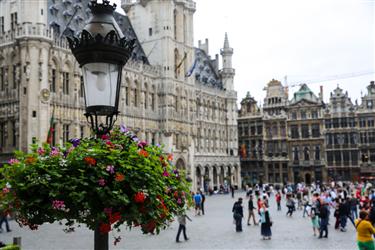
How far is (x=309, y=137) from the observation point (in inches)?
2532

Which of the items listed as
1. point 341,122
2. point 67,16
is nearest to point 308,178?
point 341,122

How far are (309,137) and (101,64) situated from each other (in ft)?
204

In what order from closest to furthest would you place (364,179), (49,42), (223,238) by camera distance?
(223,238) → (49,42) → (364,179)

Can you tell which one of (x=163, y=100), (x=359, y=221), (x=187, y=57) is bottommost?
(x=359, y=221)

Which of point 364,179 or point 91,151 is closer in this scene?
point 91,151

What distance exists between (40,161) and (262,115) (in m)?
64.5

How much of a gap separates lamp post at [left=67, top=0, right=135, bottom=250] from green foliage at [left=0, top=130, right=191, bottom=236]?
674 millimetres

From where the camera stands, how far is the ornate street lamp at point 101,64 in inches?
201

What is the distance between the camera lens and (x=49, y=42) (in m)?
34.2

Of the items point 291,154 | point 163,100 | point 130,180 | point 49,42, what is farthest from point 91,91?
point 291,154

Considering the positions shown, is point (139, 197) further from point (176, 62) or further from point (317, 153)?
point (317, 153)

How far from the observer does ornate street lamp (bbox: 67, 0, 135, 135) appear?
5.11 metres

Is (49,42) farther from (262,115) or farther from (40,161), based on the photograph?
(262,115)

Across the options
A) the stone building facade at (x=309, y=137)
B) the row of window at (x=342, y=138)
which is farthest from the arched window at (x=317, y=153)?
the row of window at (x=342, y=138)
